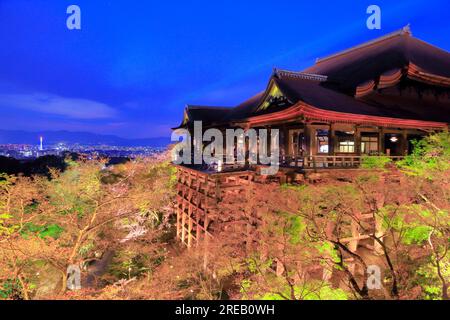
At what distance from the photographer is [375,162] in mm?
12445

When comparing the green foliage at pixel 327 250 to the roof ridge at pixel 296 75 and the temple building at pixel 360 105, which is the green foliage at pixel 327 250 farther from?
the roof ridge at pixel 296 75

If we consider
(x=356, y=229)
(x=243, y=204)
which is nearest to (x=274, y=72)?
(x=243, y=204)

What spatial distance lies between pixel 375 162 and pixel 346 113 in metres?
2.75

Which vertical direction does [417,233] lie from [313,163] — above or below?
below

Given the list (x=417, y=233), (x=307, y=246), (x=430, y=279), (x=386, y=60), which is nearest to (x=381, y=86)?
(x=386, y=60)

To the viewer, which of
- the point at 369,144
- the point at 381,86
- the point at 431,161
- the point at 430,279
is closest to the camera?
the point at 430,279

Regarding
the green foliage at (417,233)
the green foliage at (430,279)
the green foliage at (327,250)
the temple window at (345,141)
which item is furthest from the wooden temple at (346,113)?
the green foliage at (430,279)

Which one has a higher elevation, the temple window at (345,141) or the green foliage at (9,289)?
the temple window at (345,141)

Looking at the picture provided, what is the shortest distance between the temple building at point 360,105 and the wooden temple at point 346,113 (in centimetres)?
5

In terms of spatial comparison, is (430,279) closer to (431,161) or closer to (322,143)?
(431,161)

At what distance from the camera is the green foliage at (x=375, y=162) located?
40.2ft
